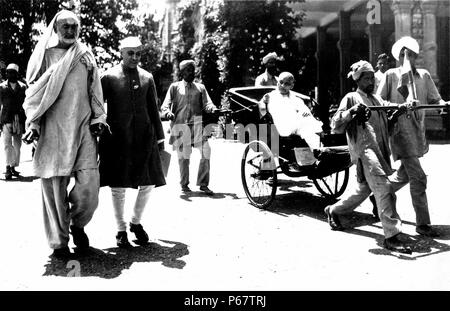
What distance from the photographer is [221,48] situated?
18469mm

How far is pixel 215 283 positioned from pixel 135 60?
236 cm

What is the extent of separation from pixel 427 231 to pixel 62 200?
3.59 m

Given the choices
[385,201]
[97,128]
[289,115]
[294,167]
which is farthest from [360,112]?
[97,128]

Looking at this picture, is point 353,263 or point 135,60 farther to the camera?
point 135,60

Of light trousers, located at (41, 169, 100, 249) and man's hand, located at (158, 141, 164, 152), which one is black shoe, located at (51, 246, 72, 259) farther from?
man's hand, located at (158, 141, 164, 152)

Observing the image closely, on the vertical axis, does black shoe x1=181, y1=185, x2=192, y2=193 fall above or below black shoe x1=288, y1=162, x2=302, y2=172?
below

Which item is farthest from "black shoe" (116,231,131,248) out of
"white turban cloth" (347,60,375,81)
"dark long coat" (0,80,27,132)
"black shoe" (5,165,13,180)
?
"dark long coat" (0,80,27,132)

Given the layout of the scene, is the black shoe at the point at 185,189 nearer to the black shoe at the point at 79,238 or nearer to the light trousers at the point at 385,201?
the black shoe at the point at 79,238

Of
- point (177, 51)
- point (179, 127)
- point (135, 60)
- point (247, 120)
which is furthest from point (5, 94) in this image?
point (177, 51)

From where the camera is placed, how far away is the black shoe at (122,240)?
5054mm

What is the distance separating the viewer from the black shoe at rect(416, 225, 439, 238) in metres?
5.24

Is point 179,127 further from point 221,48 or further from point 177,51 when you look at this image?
point 177,51

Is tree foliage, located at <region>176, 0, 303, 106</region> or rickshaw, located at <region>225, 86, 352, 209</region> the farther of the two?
tree foliage, located at <region>176, 0, 303, 106</region>

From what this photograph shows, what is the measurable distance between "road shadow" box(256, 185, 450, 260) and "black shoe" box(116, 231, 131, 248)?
7.17 feet
